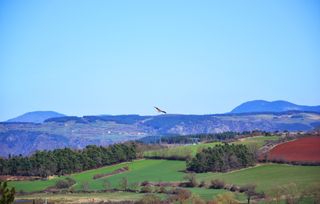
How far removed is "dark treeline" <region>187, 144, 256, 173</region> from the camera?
12712 centimetres

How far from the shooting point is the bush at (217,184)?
105 m

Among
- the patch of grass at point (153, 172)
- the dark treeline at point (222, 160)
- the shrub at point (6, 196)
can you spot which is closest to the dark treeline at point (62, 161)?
the patch of grass at point (153, 172)

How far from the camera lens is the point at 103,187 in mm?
114250

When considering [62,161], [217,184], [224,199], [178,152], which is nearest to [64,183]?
[62,161]

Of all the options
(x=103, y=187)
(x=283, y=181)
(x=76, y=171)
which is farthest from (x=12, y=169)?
(x=283, y=181)

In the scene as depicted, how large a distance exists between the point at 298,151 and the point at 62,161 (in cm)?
5194

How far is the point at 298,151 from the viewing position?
124500mm

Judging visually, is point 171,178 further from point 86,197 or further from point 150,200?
point 150,200

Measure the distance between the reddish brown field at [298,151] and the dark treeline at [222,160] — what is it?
188 inches

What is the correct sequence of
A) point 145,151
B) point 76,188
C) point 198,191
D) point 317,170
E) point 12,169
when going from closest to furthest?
point 198,191
point 317,170
point 76,188
point 12,169
point 145,151

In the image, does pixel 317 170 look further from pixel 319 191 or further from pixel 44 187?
pixel 44 187

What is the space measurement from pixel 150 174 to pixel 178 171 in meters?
5.98

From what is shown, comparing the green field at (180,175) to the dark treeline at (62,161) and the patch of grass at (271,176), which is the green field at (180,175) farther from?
the dark treeline at (62,161)

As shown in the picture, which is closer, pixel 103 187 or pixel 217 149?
pixel 103 187
